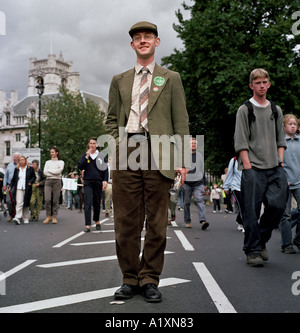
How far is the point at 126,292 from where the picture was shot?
12.7 ft

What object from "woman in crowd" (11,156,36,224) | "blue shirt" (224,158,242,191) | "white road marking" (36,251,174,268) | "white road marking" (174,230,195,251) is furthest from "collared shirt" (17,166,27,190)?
"white road marking" (36,251,174,268)

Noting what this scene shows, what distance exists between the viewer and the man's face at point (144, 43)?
406cm

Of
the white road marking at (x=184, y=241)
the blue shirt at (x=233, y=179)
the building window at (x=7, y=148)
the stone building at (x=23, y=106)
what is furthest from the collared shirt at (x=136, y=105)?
the building window at (x=7, y=148)

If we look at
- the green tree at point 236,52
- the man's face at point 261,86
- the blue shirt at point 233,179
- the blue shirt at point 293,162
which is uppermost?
the green tree at point 236,52

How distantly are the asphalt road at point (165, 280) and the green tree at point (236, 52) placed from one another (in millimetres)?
14850

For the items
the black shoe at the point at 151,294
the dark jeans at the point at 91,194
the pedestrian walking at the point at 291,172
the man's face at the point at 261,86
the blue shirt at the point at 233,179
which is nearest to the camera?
the black shoe at the point at 151,294

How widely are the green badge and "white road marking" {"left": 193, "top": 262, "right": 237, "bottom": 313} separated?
2.04m

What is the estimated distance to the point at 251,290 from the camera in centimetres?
427

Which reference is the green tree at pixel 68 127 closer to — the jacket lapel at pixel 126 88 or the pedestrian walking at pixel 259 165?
the pedestrian walking at pixel 259 165

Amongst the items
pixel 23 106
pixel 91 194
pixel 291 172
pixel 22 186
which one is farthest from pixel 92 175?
pixel 23 106

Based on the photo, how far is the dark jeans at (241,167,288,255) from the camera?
→ 5.56 metres

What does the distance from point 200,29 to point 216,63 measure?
207cm
